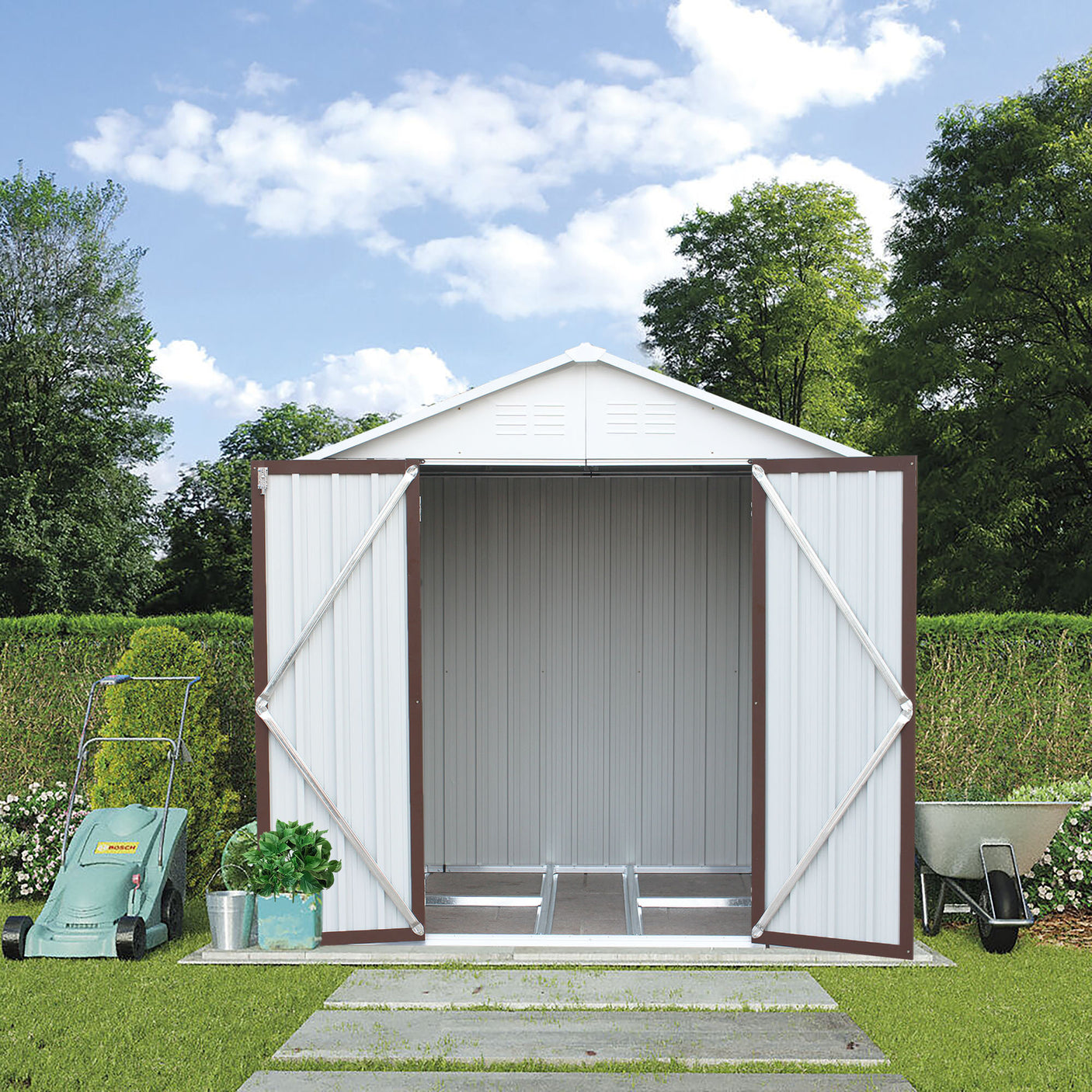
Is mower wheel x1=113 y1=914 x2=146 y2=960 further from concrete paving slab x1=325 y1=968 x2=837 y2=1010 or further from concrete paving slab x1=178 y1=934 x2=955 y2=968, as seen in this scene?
concrete paving slab x1=325 y1=968 x2=837 y2=1010

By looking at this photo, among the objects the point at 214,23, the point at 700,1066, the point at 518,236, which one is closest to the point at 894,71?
the point at 518,236

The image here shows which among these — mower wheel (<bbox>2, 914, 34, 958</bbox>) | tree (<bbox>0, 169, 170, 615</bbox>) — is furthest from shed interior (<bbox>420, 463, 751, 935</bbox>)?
tree (<bbox>0, 169, 170, 615</bbox>)

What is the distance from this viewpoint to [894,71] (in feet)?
56.0

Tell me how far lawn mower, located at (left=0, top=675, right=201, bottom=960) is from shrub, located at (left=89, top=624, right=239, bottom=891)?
0.83 meters

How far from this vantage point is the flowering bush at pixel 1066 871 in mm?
5961

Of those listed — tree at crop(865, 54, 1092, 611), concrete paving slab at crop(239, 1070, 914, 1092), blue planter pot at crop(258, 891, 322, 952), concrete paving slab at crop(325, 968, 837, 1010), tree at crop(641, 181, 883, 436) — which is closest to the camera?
concrete paving slab at crop(239, 1070, 914, 1092)

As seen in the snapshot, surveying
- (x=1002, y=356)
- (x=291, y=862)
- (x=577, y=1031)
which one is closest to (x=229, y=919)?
(x=291, y=862)

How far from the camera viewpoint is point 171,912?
5.66 meters

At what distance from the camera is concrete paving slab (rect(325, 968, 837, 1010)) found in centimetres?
455

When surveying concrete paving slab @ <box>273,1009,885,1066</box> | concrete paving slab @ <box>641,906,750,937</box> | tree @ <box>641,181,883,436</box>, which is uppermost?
tree @ <box>641,181,883,436</box>

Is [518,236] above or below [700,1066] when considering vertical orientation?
above

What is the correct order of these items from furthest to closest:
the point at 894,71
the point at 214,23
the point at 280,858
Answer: the point at 894,71 < the point at 214,23 < the point at 280,858

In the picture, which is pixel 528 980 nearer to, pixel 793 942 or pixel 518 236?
pixel 793 942

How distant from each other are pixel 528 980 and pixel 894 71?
1628 cm
